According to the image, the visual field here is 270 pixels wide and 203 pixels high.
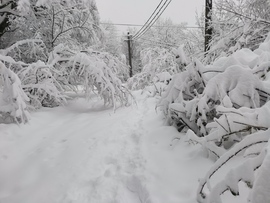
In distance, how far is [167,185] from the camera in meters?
1.91

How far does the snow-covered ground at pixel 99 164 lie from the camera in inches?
77.1

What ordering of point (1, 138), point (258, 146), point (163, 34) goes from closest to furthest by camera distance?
point (258, 146) < point (1, 138) < point (163, 34)

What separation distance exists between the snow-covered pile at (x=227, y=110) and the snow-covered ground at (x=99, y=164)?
24cm

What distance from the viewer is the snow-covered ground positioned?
196cm

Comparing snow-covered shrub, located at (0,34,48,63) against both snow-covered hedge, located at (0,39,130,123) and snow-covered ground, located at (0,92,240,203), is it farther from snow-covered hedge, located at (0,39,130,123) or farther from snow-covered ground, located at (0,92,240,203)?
snow-covered ground, located at (0,92,240,203)

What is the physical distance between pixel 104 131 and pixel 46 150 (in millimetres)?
895

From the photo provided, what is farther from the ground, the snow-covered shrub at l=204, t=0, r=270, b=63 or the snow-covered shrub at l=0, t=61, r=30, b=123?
the snow-covered shrub at l=204, t=0, r=270, b=63

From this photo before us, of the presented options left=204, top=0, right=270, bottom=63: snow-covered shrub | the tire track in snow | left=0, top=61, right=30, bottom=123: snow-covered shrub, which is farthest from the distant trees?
left=204, top=0, right=270, bottom=63: snow-covered shrub

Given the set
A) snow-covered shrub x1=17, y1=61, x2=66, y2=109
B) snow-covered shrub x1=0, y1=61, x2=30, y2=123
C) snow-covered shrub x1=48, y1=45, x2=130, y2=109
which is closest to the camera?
snow-covered shrub x1=0, y1=61, x2=30, y2=123

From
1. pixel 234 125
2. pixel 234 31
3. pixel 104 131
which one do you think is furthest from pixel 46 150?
pixel 234 31

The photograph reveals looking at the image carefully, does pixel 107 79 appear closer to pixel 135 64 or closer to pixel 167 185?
pixel 167 185

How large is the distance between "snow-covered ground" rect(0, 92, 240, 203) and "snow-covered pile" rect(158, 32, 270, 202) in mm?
236

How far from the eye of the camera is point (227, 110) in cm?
178

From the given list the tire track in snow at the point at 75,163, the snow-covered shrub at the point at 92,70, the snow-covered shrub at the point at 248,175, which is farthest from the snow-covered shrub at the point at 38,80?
the snow-covered shrub at the point at 248,175
